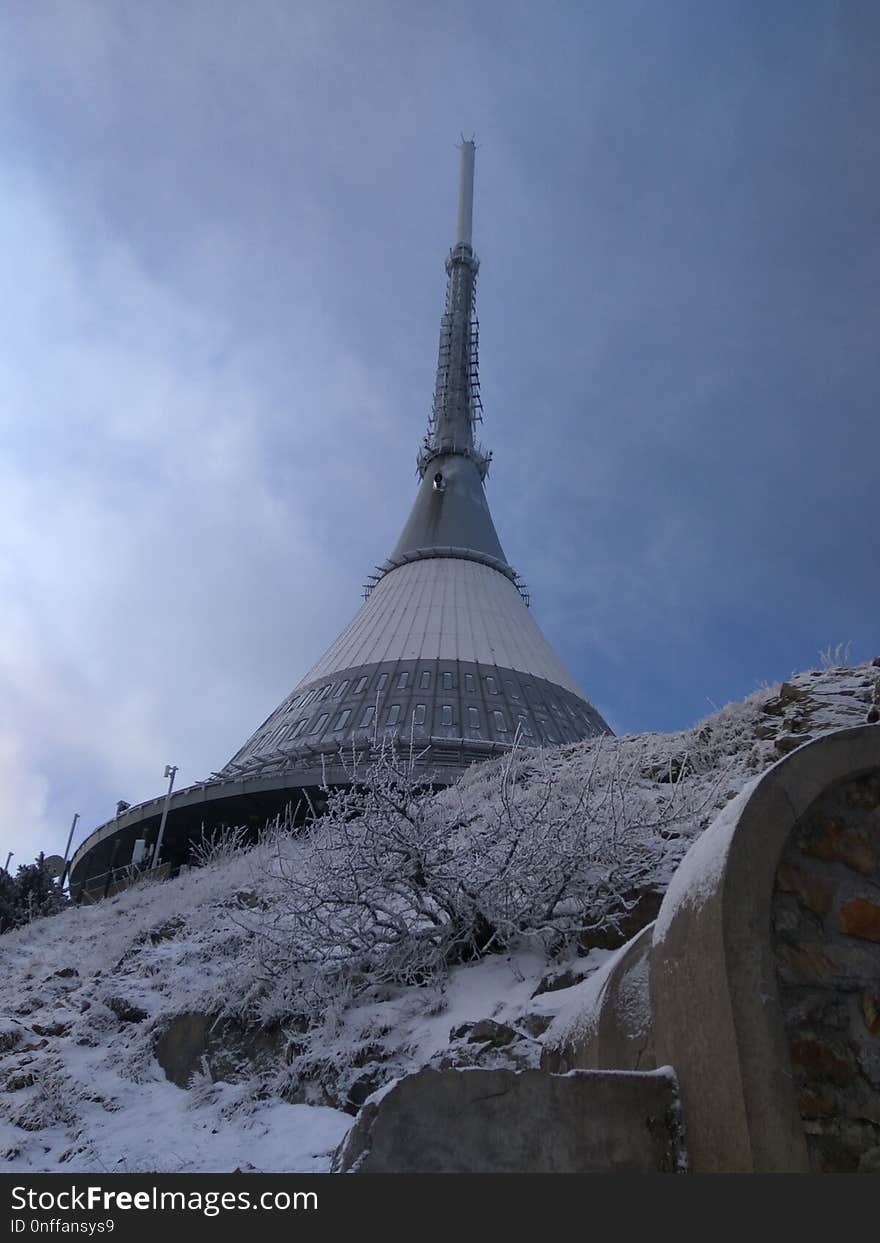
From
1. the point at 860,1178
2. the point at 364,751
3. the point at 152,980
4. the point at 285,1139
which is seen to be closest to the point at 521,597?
the point at 364,751

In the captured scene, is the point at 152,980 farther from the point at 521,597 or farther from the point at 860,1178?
the point at 521,597

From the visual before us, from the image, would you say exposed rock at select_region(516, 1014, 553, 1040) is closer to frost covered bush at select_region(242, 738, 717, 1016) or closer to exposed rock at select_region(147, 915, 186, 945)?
frost covered bush at select_region(242, 738, 717, 1016)

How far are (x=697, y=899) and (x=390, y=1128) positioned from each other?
1532 millimetres

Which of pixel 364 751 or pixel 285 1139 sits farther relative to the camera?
pixel 364 751

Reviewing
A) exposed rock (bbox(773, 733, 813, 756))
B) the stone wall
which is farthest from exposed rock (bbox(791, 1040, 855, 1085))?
exposed rock (bbox(773, 733, 813, 756))

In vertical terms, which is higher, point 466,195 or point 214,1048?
point 466,195

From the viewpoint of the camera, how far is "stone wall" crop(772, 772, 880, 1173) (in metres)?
3.41

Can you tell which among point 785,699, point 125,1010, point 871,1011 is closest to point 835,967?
point 871,1011

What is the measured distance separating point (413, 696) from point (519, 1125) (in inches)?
1055

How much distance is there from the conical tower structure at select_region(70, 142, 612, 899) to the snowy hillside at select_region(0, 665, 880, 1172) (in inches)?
288

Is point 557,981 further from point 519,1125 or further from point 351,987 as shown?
point 519,1125

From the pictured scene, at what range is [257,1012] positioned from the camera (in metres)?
8.22

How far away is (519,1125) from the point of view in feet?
11.7

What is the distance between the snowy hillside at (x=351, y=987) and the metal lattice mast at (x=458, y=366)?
44547 mm
